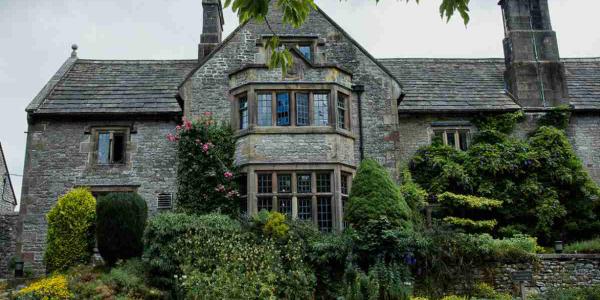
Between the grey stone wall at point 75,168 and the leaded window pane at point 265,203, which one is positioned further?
the grey stone wall at point 75,168

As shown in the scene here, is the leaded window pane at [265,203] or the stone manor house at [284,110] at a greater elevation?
the stone manor house at [284,110]

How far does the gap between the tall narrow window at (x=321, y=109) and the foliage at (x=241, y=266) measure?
445cm

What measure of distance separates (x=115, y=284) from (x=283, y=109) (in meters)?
7.19

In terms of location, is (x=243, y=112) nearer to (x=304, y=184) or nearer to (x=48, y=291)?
(x=304, y=184)

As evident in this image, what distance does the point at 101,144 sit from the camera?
19.0 meters

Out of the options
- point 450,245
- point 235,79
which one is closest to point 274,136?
point 235,79

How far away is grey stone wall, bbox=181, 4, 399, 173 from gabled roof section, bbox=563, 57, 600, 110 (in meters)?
7.85

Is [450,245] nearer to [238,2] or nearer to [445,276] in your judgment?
[445,276]

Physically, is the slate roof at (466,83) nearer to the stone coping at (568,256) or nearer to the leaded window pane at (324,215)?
the leaded window pane at (324,215)

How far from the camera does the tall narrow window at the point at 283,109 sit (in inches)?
655

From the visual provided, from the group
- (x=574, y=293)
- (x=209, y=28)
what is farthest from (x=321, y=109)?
(x=574, y=293)

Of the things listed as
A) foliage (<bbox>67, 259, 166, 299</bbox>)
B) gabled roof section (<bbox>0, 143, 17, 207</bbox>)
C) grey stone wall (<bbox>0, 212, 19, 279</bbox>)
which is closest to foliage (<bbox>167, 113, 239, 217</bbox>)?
foliage (<bbox>67, 259, 166, 299</bbox>)

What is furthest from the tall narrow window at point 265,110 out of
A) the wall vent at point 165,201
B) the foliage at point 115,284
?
the foliage at point 115,284

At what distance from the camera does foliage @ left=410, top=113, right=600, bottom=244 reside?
1758cm
